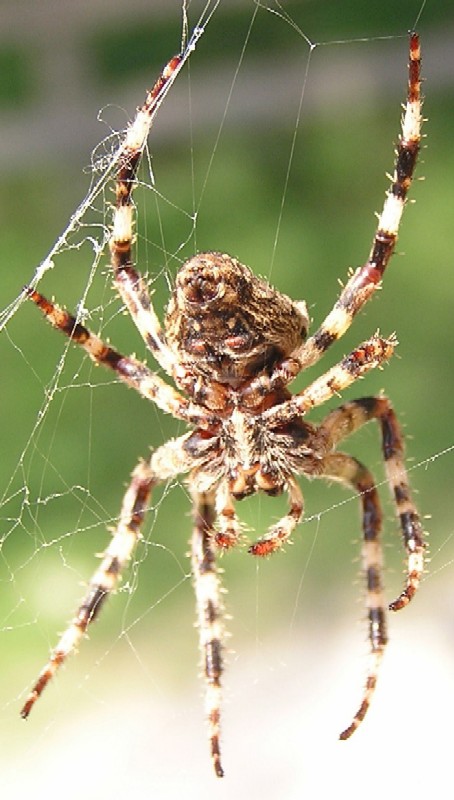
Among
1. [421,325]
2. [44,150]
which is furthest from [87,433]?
[44,150]

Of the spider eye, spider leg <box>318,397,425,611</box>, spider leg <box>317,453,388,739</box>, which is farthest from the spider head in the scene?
spider leg <box>317,453,388,739</box>

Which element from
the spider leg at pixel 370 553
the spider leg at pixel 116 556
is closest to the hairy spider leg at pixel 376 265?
the spider leg at pixel 370 553

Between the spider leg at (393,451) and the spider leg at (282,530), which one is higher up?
the spider leg at (393,451)

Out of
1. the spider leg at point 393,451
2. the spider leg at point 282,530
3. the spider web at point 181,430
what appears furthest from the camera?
the spider web at point 181,430

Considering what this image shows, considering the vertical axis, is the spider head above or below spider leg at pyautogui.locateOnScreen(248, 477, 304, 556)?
above

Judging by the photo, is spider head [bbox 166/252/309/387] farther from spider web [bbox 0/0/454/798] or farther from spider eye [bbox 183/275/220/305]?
spider web [bbox 0/0/454/798]

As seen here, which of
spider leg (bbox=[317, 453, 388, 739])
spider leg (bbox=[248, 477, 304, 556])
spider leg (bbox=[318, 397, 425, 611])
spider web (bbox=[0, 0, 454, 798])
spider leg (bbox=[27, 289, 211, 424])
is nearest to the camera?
spider leg (bbox=[248, 477, 304, 556])

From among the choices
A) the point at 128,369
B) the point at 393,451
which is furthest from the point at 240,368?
the point at 393,451

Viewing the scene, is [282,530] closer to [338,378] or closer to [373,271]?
[338,378]

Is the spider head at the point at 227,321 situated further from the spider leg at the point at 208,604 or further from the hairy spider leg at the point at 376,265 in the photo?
the spider leg at the point at 208,604
